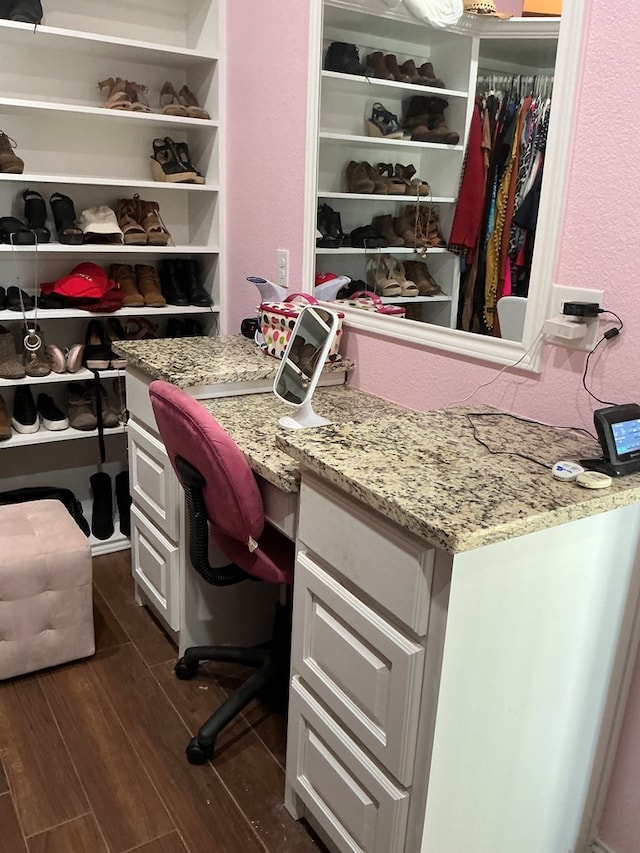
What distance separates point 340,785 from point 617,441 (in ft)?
2.71

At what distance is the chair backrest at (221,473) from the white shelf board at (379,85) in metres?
0.98

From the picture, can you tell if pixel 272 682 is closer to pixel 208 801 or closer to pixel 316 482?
pixel 208 801

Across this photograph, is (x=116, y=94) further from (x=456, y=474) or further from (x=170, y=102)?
(x=456, y=474)

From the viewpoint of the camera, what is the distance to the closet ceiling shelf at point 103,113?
2.38 m

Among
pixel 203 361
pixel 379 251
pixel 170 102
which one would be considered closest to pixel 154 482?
pixel 203 361

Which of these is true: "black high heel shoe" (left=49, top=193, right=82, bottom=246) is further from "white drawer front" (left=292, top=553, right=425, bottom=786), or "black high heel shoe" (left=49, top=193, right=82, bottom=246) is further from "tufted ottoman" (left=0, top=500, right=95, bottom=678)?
"white drawer front" (left=292, top=553, right=425, bottom=786)

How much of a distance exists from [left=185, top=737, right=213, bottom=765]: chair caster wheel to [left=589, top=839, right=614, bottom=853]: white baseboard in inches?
34.9

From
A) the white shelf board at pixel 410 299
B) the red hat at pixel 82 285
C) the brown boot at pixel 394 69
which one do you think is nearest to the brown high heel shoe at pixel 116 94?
the red hat at pixel 82 285

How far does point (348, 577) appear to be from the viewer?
1.28m

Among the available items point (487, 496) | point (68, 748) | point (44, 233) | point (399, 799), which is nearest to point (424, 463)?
point (487, 496)

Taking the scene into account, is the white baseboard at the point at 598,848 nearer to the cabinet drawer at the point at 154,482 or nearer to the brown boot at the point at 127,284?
the cabinet drawer at the point at 154,482

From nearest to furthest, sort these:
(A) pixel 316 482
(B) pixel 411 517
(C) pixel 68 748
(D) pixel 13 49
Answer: (B) pixel 411 517 → (A) pixel 316 482 → (C) pixel 68 748 → (D) pixel 13 49

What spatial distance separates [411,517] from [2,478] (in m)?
2.31

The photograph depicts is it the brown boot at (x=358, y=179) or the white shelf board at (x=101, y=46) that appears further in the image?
the white shelf board at (x=101, y=46)
